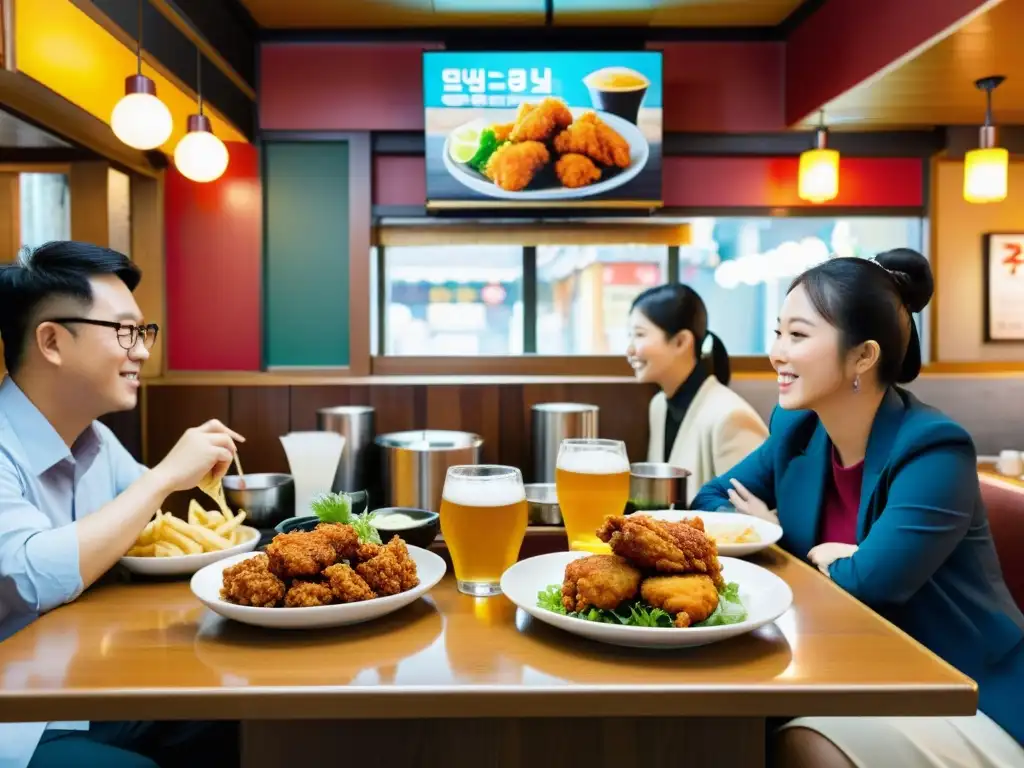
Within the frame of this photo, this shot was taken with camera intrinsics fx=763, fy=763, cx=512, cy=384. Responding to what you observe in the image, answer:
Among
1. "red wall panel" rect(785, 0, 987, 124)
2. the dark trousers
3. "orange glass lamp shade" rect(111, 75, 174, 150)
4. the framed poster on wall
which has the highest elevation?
"red wall panel" rect(785, 0, 987, 124)

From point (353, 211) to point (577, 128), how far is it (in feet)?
4.15

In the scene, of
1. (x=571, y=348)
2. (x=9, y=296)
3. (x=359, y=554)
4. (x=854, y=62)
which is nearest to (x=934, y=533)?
(x=359, y=554)

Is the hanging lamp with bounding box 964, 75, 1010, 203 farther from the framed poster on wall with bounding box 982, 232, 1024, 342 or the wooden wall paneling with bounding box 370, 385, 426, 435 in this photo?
the wooden wall paneling with bounding box 370, 385, 426, 435

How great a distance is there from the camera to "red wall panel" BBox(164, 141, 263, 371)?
4141mm

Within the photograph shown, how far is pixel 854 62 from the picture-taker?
11.3 feet

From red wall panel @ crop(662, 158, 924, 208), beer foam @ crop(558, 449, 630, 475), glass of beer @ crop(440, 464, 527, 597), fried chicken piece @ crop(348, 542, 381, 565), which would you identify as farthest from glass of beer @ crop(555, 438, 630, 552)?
red wall panel @ crop(662, 158, 924, 208)

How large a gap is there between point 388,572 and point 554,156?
317 cm

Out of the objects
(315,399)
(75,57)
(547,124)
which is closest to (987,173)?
(547,124)

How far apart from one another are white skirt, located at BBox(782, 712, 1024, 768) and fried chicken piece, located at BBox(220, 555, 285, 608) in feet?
2.85

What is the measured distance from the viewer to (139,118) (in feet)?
7.38

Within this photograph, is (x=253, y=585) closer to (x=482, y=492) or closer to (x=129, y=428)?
(x=482, y=492)

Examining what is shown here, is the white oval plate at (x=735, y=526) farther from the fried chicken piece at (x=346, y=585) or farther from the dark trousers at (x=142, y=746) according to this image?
the dark trousers at (x=142, y=746)

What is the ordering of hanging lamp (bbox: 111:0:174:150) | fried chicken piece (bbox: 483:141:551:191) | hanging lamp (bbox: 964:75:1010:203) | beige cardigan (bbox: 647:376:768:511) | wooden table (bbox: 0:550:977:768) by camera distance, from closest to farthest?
wooden table (bbox: 0:550:977:768) < hanging lamp (bbox: 111:0:174:150) < beige cardigan (bbox: 647:376:768:511) < hanging lamp (bbox: 964:75:1010:203) < fried chicken piece (bbox: 483:141:551:191)

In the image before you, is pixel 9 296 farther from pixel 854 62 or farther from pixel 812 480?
pixel 854 62
